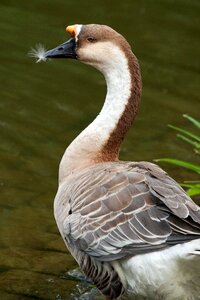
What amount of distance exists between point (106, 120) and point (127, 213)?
0.89 m

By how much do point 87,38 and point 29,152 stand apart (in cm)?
271

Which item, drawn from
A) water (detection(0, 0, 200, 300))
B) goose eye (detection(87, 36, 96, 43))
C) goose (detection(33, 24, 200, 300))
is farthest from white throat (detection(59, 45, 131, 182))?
water (detection(0, 0, 200, 300))

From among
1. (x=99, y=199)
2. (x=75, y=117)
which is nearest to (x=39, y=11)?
(x=75, y=117)

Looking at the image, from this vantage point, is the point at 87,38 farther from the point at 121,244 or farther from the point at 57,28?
the point at 57,28

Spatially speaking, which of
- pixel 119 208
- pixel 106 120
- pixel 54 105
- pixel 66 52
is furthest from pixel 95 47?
pixel 54 105

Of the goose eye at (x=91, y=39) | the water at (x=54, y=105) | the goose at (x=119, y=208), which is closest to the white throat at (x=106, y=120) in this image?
the goose at (x=119, y=208)

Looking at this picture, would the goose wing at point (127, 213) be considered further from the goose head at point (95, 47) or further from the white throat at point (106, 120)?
the goose head at point (95, 47)

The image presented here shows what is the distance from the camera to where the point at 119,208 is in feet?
17.1

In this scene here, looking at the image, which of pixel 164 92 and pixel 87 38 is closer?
pixel 87 38

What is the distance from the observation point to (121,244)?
5.12 m

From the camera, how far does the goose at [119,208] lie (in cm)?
493

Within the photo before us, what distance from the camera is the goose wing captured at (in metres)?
4.97

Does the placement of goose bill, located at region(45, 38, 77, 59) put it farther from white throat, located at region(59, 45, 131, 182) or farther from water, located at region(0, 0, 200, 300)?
water, located at region(0, 0, 200, 300)

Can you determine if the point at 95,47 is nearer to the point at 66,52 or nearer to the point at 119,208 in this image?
the point at 66,52
